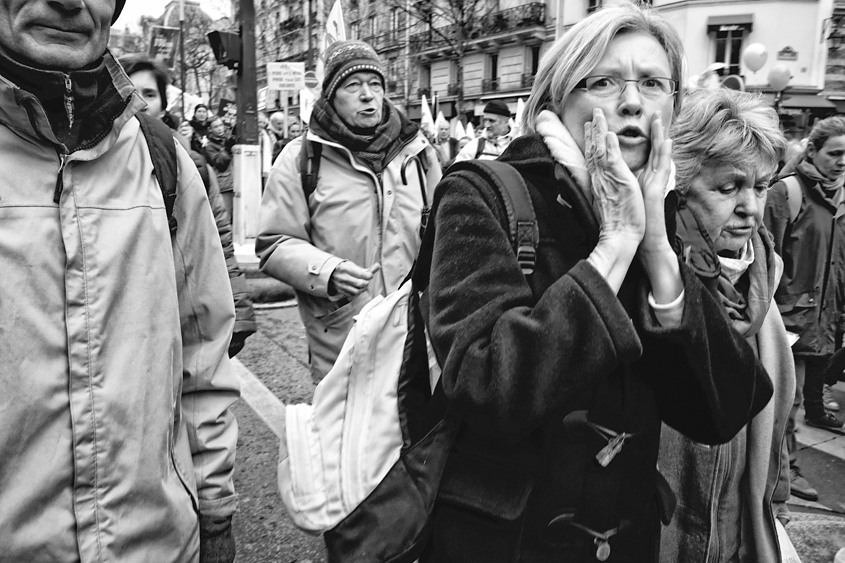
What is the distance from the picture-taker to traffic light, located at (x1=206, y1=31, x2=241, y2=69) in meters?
8.77

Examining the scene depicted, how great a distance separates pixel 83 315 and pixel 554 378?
97 centimetres

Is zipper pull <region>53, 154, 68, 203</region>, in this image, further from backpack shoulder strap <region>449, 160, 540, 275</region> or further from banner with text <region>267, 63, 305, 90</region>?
banner with text <region>267, 63, 305, 90</region>

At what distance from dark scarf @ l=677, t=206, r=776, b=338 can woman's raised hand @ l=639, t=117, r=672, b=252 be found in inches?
10.1

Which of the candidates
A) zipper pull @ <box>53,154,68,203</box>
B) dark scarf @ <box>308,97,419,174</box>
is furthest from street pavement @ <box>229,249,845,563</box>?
zipper pull @ <box>53,154,68,203</box>

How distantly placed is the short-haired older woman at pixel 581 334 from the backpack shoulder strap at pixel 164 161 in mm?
649

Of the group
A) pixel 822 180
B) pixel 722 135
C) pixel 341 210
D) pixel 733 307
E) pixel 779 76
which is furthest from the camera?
pixel 779 76

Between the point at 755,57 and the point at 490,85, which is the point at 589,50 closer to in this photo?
the point at 755,57

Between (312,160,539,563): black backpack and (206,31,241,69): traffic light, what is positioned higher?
(206,31,241,69): traffic light

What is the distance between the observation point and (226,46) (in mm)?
8789

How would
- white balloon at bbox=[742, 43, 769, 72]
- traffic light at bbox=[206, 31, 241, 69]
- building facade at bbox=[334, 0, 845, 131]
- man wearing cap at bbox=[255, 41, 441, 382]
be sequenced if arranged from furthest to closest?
building facade at bbox=[334, 0, 845, 131]
white balloon at bbox=[742, 43, 769, 72]
traffic light at bbox=[206, 31, 241, 69]
man wearing cap at bbox=[255, 41, 441, 382]

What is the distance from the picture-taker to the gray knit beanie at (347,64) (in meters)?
3.39

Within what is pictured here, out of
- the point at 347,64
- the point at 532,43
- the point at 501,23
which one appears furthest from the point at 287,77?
the point at 501,23

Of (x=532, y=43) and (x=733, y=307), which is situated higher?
(x=532, y=43)

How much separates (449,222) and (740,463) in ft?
4.00
